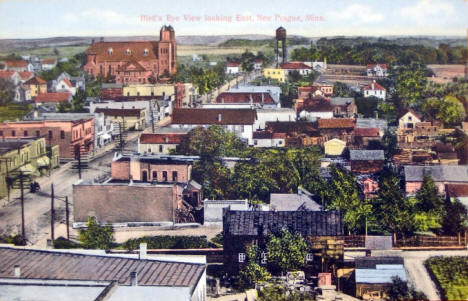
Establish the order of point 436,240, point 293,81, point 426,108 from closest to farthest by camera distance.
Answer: point 436,240 < point 426,108 < point 293,81

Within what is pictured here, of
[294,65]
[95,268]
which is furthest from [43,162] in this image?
[294,65]

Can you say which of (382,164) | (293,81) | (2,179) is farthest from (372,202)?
(2,179)

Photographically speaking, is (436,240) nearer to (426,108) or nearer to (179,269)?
(426,108)

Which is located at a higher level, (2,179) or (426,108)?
(426,108)

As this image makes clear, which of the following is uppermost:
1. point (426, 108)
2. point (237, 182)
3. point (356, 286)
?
point (426, 108)

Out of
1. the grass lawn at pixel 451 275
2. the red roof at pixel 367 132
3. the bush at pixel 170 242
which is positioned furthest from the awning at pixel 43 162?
the grass lawn at pixel 451 275

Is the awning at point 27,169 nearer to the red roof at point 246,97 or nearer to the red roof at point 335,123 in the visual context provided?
the red roof at point 246,97
